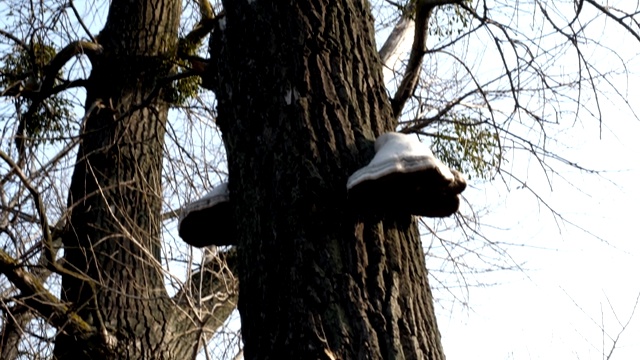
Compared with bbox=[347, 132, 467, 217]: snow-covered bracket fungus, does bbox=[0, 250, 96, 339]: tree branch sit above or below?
above

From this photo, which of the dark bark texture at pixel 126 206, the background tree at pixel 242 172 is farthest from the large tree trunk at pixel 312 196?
the dark bark texture at pixel 126 206

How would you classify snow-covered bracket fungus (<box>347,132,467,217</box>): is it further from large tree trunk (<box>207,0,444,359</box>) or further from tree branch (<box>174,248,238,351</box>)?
tree branch (<box>174,248,238,351</box>)

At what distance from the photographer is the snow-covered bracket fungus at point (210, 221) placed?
2.78 m

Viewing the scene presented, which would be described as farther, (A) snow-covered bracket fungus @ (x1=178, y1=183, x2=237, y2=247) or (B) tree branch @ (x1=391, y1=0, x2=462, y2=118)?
(B) tree branch @ (x1=391, y1=0, x2=462, y2=118)

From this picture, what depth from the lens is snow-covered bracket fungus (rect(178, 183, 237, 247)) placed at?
278cm

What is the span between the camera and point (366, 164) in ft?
8.30

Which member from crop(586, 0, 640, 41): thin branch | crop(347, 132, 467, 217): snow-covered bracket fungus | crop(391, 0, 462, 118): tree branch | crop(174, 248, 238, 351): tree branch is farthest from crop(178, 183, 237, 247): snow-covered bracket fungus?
crop(174, 248, 238, 351): tree branch

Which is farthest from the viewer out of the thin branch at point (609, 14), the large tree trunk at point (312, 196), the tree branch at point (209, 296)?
the tree branch at point (209, 296)

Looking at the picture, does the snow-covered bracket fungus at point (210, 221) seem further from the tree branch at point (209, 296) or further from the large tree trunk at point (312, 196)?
the tree branch at point (209, 296)

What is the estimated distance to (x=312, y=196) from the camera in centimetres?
247

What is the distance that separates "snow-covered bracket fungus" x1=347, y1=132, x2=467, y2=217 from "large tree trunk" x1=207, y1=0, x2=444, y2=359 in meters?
0.05

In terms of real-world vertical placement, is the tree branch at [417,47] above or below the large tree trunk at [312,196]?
above

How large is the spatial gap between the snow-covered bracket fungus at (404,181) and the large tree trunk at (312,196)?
0.05 meters

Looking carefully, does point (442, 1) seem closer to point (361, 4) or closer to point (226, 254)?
point (361, 4)
